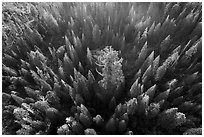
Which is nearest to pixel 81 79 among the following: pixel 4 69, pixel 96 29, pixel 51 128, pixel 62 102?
pixel 62 102

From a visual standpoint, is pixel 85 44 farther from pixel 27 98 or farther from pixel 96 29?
pixel 27 98

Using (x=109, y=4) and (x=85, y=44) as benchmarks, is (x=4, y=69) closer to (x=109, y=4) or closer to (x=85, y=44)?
(x=85, y=44)

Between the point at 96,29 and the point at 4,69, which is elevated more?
the point at 96,29

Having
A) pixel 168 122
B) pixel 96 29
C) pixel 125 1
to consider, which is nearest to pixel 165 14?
pixel 125 1

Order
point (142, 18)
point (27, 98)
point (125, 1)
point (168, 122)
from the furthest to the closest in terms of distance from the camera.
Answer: point (125, 1), point (142, 18), point (27, 98), point (168, 122)

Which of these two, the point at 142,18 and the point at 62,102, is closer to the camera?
the point at 62,102

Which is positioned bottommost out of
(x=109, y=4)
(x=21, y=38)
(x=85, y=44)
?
(x=85, y=44)

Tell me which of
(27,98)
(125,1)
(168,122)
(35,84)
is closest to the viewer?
(168,122)
